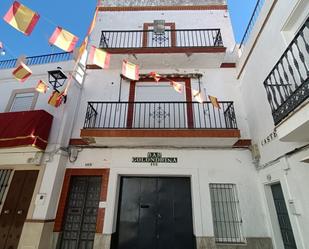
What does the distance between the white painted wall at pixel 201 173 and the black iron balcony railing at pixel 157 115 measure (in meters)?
0.98

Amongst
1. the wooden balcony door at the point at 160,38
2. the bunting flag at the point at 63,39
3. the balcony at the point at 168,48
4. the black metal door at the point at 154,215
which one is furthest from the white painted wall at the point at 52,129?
the wooden balcony door at the point at 160,38

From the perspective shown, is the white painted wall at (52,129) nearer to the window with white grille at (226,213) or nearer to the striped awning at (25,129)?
the striped awning at (25,129)

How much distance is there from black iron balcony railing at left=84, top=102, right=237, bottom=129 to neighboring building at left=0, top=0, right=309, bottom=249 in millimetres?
38

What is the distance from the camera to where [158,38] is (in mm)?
8898

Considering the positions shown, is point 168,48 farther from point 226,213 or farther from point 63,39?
point 226,213

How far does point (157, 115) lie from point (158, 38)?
13.6ft

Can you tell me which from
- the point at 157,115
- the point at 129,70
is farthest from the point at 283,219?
the point at 129,70

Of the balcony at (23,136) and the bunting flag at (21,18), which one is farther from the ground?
the bunting flag at (21,18)

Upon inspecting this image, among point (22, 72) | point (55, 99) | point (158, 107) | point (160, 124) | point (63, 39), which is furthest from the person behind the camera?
point (158, 107)

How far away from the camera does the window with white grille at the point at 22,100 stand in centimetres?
710

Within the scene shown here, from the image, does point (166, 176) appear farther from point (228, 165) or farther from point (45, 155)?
point (45, 155)

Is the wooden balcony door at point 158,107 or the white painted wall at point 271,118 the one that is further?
Result: the wooden balcony door at point 158,107

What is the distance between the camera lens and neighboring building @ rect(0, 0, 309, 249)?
499 cm

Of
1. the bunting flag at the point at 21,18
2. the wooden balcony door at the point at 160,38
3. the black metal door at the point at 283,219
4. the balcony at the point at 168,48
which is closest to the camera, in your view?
the bunting flag at the point at 21,18
